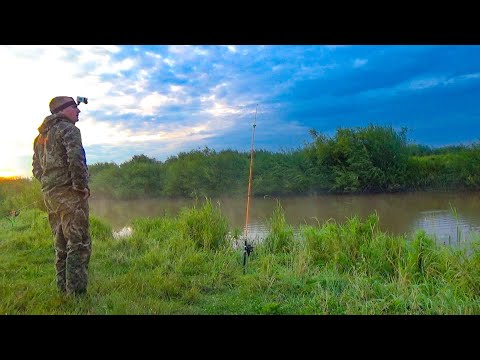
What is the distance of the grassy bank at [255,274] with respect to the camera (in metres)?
4.22

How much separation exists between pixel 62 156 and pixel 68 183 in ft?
0.91

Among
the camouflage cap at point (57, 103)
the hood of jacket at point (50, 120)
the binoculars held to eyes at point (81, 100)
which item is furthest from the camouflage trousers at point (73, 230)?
the binoculars held to eyes at point (81, 100)

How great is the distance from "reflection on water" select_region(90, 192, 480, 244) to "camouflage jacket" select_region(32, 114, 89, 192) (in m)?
3.92

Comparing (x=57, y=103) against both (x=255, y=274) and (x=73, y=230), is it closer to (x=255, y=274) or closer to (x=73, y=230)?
(x=73, y=230)

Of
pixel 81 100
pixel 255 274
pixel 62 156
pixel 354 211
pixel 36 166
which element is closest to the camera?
pixel 62 156

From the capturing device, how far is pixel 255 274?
5.30 meters

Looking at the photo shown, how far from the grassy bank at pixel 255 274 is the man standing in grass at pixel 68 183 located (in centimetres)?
35

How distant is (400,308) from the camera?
4176 millimetres

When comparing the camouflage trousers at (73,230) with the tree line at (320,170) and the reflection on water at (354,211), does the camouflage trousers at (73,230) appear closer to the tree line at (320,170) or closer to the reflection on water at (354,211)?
the reflection on water at (354,211)

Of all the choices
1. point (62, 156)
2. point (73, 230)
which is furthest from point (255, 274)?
point (62, 156)

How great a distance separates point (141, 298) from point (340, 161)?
15.0 m

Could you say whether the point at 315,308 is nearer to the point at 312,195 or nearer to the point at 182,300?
Answer: the point at 182,300

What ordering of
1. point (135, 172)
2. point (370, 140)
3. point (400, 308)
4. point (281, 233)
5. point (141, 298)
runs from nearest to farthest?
point (400, 308) → point (141, 298) → point (281, 233) → point (370, 140) → point (135, 172)
